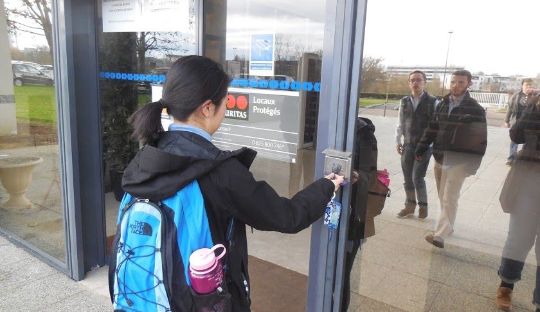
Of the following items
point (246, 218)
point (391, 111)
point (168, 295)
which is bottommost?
point (168, 295)

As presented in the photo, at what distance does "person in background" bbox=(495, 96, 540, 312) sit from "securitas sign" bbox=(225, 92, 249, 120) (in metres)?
2.24

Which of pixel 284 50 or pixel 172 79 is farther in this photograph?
pixel 284 50

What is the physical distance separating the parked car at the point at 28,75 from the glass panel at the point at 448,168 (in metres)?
2.66

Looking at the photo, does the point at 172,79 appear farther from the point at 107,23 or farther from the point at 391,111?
the point at 107,23

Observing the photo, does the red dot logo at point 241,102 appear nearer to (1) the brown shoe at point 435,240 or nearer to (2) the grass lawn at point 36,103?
(2) the grass lawn at point 36,103

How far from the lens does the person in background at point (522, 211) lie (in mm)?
3109

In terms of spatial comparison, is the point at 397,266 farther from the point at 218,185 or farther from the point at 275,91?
the point at 218,185

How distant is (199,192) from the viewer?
4.62 ft

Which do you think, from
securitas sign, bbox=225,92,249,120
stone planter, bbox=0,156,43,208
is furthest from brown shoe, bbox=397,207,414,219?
stone planter, bbox=0,156,43,208

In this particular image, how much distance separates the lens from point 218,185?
1.40 m

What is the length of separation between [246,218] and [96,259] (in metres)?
2.61

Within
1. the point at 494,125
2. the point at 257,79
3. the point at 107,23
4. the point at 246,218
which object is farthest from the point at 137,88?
the point at 494,125

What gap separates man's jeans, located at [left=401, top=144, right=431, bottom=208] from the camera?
4.00 m

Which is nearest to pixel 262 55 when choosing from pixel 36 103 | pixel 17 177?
pixel 36 103
